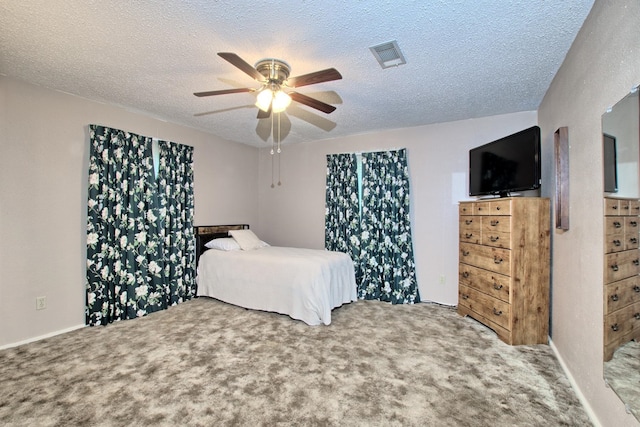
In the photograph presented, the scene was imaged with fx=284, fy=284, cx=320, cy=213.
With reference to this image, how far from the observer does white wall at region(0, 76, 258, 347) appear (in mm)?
2490

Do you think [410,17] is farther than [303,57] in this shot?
No

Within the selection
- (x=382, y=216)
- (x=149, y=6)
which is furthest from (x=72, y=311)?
(x=382, y=216)

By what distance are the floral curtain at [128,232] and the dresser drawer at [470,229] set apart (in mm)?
3584

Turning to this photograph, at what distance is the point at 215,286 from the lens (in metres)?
3.81

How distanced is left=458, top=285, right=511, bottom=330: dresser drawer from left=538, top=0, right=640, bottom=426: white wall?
38 centimetres

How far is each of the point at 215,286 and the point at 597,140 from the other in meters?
3.95

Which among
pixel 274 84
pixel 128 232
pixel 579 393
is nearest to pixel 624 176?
pixel 579 393

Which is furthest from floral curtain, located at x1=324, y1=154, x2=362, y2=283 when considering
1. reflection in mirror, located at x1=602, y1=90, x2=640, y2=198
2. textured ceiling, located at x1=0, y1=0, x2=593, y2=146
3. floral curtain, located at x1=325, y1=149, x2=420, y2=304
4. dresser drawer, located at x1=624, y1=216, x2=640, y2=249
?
dresser drawer, located at x1=624, y1=216, x2=640, y2=249

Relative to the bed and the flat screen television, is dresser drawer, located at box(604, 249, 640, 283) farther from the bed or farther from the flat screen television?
the bed

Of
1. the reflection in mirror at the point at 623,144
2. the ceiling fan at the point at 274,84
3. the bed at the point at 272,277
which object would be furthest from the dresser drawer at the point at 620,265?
the bed at the point at 272,277

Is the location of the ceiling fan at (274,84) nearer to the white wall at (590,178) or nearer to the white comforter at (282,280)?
the white wall at (590,178)

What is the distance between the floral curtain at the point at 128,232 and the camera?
118 inches

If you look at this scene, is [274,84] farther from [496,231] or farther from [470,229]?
[470,229]

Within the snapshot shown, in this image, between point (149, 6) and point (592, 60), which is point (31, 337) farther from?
point (592, 60)
